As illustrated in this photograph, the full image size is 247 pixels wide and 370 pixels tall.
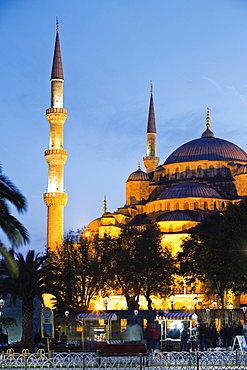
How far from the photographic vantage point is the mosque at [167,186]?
58562 millimetres

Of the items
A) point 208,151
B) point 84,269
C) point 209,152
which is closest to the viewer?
point 84,269

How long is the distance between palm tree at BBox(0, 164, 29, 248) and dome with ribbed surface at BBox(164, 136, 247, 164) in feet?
170

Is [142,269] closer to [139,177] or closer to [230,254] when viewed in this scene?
[230,254]

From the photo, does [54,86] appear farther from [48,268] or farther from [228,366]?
[228,366]

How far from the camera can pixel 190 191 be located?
63.4 meters

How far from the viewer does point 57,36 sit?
64.2 meters

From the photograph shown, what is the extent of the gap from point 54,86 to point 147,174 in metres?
15.7

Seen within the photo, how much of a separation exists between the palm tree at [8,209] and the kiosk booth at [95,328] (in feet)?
18.8

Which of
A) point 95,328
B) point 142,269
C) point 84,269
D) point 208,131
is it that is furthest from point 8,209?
point 208,131

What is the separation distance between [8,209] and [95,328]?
720 inches

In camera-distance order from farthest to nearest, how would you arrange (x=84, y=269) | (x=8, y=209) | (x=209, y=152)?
1. (x=209, y=152)
2. (x=84, y=269)
3. (x=8, y=209)

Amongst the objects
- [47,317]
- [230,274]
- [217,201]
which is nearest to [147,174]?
[217,201]

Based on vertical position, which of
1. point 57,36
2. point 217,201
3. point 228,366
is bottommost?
point 228,366

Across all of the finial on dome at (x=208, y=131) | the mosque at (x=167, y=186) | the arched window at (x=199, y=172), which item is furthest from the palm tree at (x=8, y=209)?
the finial on dome at (x=208, y=131)
